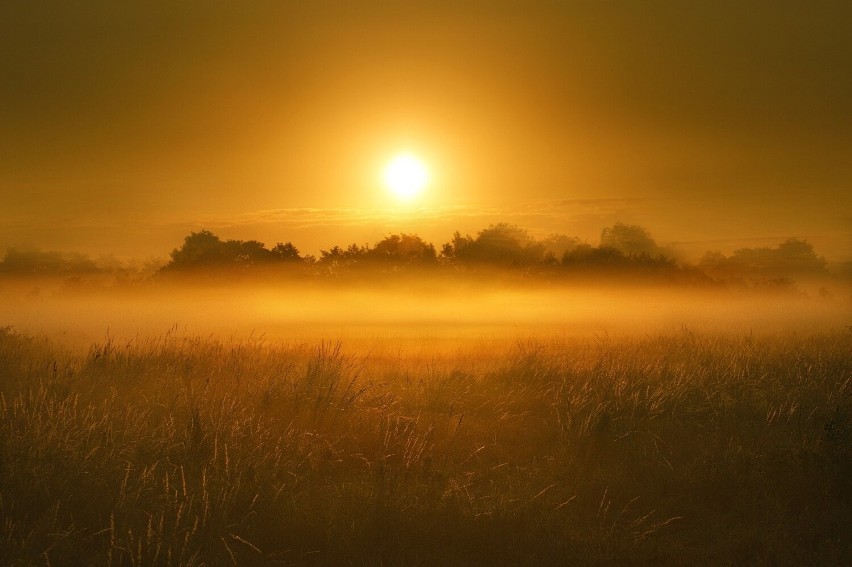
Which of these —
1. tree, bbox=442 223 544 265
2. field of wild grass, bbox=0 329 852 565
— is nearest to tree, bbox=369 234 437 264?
tree, bbox=442 223 544 265

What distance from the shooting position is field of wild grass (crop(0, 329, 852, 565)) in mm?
5031

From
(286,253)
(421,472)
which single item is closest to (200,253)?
(286,253)

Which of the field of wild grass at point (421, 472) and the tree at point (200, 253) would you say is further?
the tree at point (200, 253)

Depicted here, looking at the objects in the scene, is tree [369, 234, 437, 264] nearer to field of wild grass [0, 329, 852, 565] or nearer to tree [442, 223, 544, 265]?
tree [442, 223, 544, 265]

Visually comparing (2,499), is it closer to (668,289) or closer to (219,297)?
(219,297)

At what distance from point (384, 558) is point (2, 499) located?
269 centimetres

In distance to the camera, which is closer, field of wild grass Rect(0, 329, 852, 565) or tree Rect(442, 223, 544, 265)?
field of wild grass Rect(0, 329, 852, 565)

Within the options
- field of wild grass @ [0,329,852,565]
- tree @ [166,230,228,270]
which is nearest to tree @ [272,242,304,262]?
tree @ [166,230,228,270]

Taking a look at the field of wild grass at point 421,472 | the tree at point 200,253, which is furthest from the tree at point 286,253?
the field of wild grass at point 421,472

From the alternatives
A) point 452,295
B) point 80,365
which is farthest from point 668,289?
point 80,365

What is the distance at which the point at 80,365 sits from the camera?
10.4 metres

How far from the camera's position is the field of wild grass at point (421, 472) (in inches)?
198

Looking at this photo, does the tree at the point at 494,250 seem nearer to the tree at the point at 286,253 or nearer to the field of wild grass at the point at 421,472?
the tree at the point at 286,253

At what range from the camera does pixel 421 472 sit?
20.7 ft
